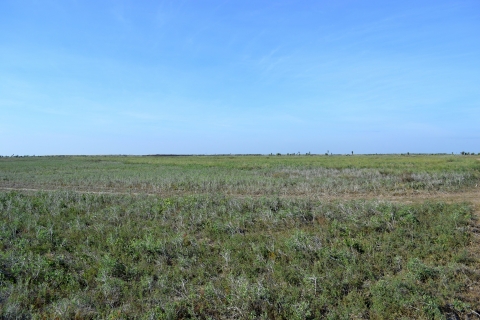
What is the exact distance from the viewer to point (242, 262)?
8688 mm

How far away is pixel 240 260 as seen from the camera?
8.76 m

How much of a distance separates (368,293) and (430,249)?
8.88 feet

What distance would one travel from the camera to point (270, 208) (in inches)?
501

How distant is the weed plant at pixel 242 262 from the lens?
6.62 m

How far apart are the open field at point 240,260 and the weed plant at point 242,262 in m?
0.03

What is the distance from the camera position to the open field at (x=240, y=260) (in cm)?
662

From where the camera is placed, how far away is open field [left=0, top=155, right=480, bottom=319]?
21.7 ft

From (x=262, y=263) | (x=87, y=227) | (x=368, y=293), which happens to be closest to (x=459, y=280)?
(x=368, y=293)

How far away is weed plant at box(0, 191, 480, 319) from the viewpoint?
662 centimetres

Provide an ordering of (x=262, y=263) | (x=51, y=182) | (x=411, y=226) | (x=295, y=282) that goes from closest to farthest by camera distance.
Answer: (x=295, y=282) → (x=262, y=263) → (x=411, y=226) → (x=51, y=182)

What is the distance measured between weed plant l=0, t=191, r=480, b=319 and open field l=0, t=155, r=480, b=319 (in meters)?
0.03

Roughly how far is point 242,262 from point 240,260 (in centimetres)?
9

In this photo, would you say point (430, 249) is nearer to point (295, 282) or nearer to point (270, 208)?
point (295, 282)

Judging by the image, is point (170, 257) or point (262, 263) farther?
point (170, 257)
